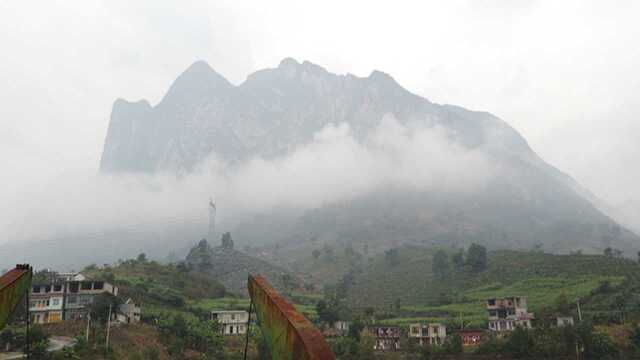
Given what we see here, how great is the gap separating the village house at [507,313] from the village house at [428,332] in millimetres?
10945

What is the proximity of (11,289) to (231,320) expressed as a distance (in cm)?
10486

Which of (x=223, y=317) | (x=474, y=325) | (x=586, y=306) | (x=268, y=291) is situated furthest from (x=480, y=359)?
(x=268, y=291)

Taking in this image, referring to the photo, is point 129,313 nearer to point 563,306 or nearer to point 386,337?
point 386,337

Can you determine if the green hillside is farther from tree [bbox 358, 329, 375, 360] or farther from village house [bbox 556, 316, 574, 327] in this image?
village house [bbox 556, 316, 574, 327]

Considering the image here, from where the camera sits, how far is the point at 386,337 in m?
106

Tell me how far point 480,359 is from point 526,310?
3614 cm

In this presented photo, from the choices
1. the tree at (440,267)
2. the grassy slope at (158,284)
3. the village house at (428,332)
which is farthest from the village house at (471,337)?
the tree at (440,267)

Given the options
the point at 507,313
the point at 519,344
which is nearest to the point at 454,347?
the point at 519,344

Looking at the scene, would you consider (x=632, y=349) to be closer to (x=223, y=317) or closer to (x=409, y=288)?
(x=223, y=317)

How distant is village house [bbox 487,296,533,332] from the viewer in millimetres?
104938

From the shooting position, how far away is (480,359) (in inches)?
3196

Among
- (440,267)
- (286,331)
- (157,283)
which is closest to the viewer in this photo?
(286,331)

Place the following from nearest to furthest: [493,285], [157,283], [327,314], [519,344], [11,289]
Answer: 1. [11,289]
2. [519,344]
3. [327,314]
4. [157,283]
5. [493,285]

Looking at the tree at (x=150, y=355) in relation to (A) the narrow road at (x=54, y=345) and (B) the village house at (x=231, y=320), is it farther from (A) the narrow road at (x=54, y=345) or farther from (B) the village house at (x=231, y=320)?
(B) the village house at (x=231, y=320)
